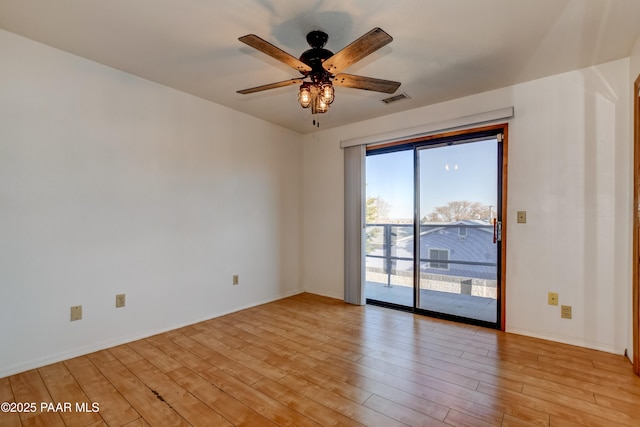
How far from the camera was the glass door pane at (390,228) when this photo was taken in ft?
12.7

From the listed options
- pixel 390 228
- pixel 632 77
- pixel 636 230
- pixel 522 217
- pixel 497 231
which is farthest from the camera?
pixel 390 228

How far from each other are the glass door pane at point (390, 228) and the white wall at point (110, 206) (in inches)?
62.3

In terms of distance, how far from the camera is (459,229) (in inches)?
134

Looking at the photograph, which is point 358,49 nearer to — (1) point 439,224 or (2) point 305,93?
(2) point 305,93

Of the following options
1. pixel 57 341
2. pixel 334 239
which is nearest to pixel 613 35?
pixel 334 239

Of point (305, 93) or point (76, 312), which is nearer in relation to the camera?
point (305, 93)

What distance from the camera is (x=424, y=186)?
3.66 metres

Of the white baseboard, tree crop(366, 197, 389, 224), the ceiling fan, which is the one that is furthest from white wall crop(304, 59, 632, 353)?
the white baseboard

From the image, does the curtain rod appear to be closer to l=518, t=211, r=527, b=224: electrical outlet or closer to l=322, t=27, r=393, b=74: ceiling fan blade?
l=518, t=211, r=527, b=224: electrical outlet

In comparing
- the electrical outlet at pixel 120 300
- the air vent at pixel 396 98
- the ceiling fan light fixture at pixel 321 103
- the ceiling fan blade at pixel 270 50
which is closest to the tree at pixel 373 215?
the air vent at pixel 396 98

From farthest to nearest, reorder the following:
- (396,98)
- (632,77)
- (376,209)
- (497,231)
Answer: (376,209)
(396,98)
(497,231)
(632,77)

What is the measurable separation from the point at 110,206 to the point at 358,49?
252 centimetres

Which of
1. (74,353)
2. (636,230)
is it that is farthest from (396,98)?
(74,353)

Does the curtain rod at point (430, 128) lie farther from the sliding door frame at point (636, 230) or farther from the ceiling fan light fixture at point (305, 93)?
the ceiling fan light fixture at point (305, 93)
